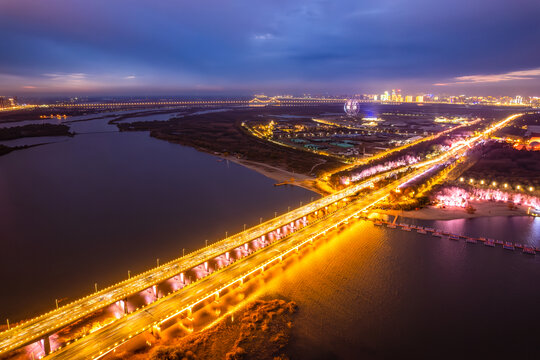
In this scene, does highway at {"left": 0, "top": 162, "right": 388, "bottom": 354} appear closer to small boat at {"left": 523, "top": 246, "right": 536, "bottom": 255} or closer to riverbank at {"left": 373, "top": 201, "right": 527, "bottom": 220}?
riverbank at {"left": 373, "top": 201, "right": 527, "bottom": 220}

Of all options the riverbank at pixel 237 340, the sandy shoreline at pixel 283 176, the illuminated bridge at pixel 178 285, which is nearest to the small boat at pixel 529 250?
the illuminated bridge at pixel 178 285

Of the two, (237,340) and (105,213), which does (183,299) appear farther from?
(105,213)

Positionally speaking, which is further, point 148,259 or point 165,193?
point 165,193

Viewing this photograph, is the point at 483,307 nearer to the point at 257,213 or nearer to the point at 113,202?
the point at 257,213

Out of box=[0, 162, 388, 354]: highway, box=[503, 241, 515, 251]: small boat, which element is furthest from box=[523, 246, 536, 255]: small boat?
box=[0, 162, 388, 354]: highway

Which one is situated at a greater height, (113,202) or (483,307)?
(113,202)

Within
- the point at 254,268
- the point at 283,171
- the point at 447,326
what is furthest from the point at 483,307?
the point at 283,171

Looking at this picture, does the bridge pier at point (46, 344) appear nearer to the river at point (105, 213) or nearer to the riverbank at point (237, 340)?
the riverbank at point (237, 340)
